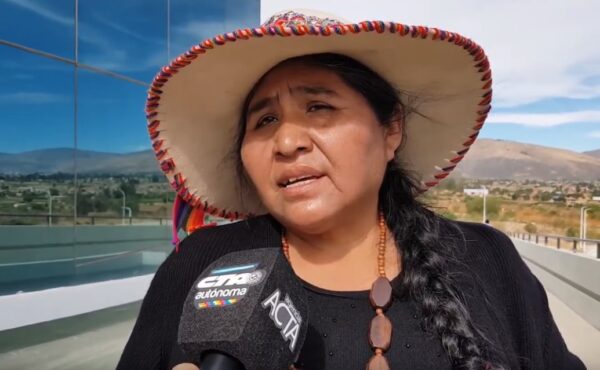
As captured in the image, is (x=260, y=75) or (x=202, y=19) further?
(x=202, y=19)

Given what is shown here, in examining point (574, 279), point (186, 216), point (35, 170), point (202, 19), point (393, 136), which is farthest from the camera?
point (202, 19)

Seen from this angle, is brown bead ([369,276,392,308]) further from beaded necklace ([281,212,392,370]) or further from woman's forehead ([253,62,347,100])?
woman's forehead ([253,62,347,100])

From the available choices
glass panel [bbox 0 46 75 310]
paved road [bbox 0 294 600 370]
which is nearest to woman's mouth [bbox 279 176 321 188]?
paved road [bbox 0 294 600 370]

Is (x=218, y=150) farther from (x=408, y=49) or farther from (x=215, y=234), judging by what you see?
(x=408, y=49)

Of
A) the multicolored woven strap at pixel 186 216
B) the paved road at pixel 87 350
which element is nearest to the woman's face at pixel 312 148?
the multicolored woven strap at pixel 186 216

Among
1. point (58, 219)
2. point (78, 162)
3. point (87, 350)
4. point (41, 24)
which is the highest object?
point (41, 24)

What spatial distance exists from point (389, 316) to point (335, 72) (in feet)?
1.87

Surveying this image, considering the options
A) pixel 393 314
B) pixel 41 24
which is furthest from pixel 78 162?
pixel 393 314

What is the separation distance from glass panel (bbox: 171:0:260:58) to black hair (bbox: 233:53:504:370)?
693cm

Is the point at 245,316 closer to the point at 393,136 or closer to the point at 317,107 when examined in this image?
the point at 317,107

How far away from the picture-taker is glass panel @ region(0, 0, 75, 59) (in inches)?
202

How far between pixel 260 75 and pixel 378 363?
29.4 inches

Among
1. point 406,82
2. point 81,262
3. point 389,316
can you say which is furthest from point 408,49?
point 81,262

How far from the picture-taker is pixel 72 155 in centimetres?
598
